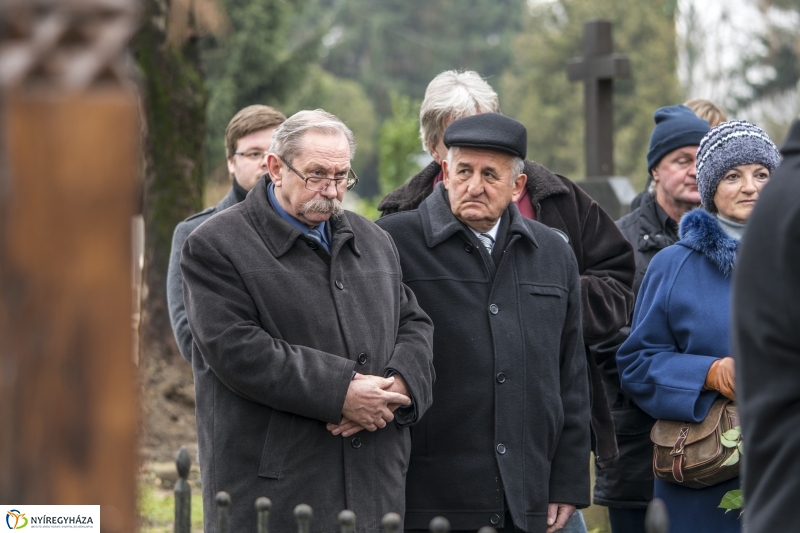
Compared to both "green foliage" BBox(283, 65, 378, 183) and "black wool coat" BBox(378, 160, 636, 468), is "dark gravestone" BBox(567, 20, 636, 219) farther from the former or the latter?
"green foliage" BBox(283, 65, 378, 183)

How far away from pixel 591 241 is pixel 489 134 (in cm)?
77

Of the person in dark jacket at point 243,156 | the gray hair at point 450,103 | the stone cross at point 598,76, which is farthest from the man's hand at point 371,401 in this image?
the stone cross at point 598,76

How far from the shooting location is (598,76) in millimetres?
7137

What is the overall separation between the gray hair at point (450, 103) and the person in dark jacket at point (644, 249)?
0.87 m

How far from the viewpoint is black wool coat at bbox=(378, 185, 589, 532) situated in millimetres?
3377

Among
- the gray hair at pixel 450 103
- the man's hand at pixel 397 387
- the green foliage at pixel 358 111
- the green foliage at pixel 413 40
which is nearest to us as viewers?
the man's hand at pixel 397 387

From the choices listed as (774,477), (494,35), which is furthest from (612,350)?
(494,35)

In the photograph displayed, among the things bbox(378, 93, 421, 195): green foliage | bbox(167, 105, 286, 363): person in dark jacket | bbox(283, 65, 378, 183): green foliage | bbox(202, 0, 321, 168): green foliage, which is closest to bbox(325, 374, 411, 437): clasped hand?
bbox(167, 105, 286, 363): person in dark jacket

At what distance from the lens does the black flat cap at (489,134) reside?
3.53m

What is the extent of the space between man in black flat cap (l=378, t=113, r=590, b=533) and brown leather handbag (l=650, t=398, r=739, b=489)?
0.89 ft

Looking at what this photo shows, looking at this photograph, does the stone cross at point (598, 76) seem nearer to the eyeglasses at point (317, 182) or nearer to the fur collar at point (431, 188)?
the fur collar at point (431, 188)

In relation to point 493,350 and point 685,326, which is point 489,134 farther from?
point 685,326

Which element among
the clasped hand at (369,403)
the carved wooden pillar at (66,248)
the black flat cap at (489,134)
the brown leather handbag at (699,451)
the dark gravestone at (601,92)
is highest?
the dark gravestone at (601,92)

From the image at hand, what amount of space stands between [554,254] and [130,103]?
2647 mm
